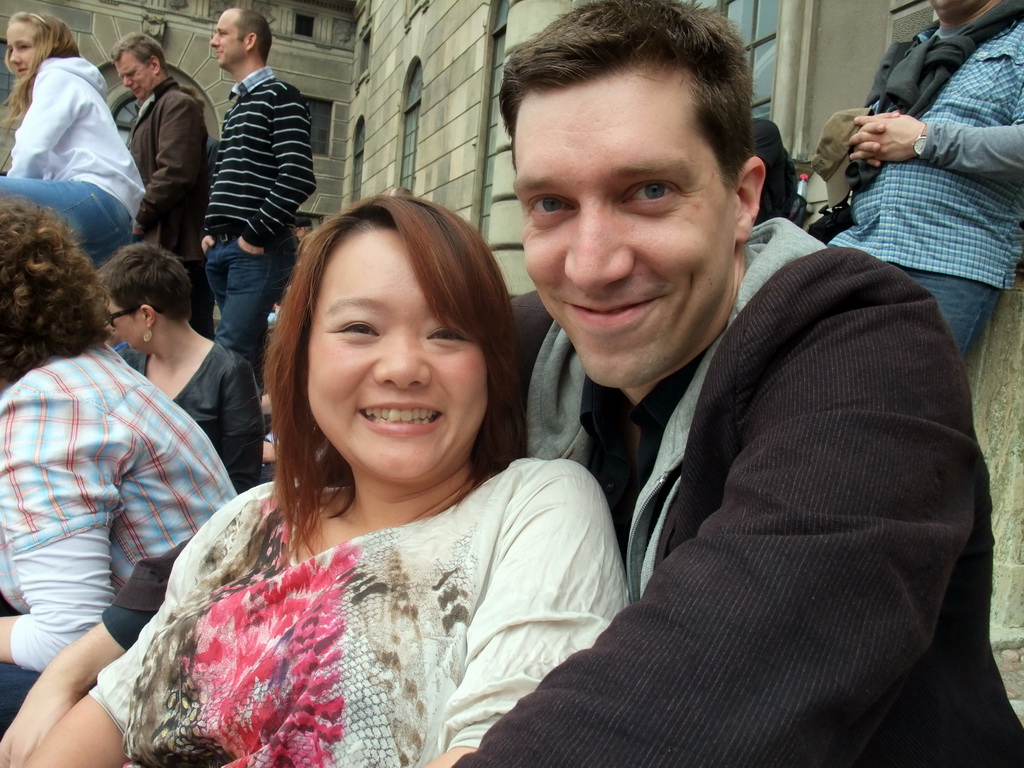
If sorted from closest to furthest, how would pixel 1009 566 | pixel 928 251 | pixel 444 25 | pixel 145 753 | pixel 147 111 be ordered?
pixel 145 753 < pixel 928 251 < pixel 1009 566 < pixel 147 111 < pixel 444 25

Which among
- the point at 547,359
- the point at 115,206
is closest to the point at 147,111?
the point at 115,206

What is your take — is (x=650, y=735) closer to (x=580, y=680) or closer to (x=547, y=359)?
(x=580, y=680)

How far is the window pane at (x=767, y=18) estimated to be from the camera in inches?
214

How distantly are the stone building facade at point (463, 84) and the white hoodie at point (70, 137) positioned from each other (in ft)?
12.0

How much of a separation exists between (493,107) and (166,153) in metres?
6.62

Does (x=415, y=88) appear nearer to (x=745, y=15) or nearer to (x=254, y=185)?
(x=745, y=15)

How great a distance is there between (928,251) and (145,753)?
2.53m

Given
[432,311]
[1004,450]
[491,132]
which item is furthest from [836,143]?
[491,132]

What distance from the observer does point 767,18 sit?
18.1 ft

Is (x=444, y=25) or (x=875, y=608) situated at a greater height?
(x=444, y=25)

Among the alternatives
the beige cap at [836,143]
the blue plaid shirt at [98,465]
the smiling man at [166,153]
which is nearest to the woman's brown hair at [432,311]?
the blue plaid shirt at [98,465]

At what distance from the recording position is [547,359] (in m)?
1.83

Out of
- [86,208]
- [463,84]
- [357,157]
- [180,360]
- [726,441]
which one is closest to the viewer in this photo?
[726,441]

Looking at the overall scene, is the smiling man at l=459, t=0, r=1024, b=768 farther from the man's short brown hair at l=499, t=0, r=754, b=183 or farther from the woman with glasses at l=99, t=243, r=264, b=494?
the woman with glasses at l=99, t=243, r=264, b=494
